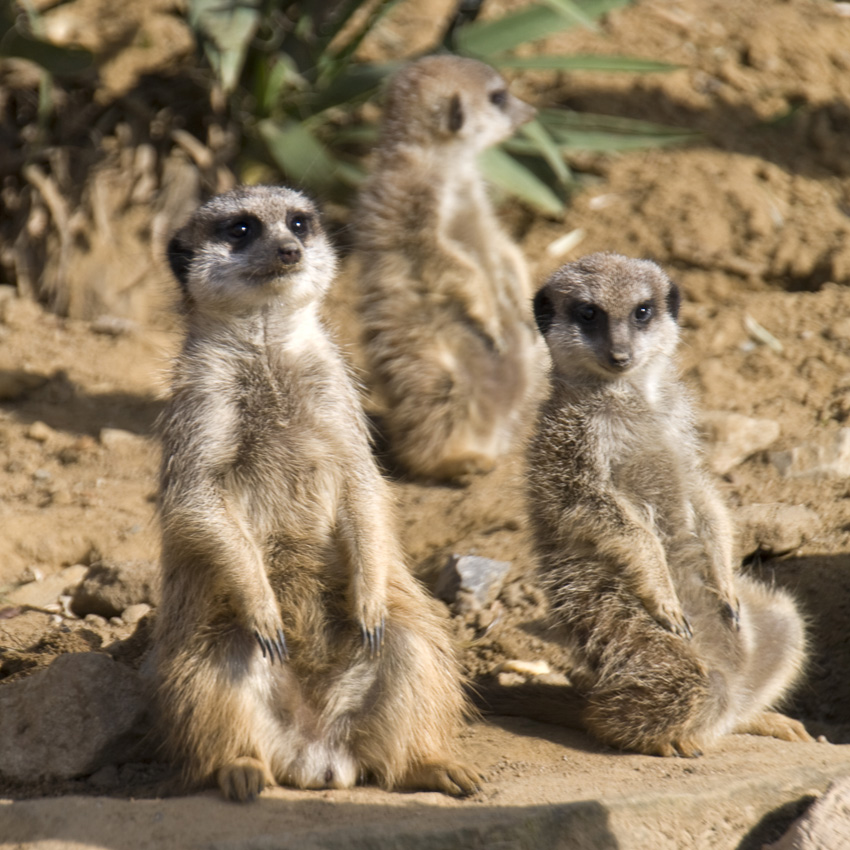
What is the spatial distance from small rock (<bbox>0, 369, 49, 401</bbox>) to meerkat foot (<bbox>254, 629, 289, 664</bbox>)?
2686 millimetres

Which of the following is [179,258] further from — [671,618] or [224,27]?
[224,27]

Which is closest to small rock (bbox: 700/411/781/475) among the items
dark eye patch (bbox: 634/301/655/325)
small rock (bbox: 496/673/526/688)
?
dark eye patch (bbox: 634/301/655/325)

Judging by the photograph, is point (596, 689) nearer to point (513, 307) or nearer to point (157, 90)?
point (513, 307)

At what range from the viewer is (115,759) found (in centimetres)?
284

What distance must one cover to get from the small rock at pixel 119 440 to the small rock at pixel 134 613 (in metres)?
1.09

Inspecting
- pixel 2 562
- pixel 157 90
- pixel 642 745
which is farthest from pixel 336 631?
pixel 157 90

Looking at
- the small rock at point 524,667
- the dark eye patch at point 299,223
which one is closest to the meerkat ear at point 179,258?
the dark eye patch at point 299,223

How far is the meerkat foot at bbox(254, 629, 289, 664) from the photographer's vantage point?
2.59 meters

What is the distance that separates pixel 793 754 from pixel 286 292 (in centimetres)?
164

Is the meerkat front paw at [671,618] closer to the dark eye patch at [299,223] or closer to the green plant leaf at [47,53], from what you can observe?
the dark eye patch at [299,223]

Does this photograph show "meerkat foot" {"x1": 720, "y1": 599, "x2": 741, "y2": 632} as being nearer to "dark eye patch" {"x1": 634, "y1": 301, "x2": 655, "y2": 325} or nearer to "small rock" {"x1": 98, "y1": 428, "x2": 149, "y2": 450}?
"dark eye patch" {"x1": 634, "y1": 301, "x2": 655, "y2": 325}

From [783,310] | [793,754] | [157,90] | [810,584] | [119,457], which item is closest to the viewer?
[793,754]

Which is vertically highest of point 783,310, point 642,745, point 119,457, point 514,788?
point 514,788

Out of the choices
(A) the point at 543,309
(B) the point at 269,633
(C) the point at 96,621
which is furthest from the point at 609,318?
(C) the point at 96,621
